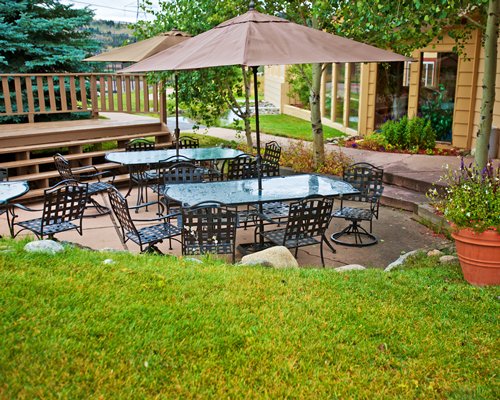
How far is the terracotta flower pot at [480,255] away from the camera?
16.4ft

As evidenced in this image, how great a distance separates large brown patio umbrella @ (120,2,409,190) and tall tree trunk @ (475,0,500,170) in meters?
1.56

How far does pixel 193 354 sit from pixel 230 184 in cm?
383

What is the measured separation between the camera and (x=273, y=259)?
5.48 m

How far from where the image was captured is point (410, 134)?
42.1 ft

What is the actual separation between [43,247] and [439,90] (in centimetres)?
1126

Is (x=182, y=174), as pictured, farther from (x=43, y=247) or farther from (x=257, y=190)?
(x=43, y=247)

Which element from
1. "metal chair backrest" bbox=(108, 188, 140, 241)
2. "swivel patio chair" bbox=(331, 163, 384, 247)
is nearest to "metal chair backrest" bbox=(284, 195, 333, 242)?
"swivel patio chair" bbox=(331, 163, 384, 247)

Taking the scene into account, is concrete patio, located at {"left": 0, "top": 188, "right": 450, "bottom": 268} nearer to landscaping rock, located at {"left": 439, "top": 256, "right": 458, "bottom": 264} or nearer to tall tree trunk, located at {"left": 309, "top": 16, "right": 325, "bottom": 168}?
landscaping rock, located at {"left": 439, "top": 256, "right": 458, "bottom": 264}

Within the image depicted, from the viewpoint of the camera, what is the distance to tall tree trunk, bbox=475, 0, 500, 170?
22.8 ft

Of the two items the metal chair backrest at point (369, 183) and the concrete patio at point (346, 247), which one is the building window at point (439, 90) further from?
the metal chair backrest at point (369, 183)

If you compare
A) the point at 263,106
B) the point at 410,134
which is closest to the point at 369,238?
the point at 410,134

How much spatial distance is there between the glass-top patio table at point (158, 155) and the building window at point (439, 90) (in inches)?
250

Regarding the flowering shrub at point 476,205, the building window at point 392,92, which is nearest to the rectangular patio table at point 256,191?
the flowering shrub at point 476,205

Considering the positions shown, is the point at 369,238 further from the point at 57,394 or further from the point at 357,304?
Answer: the point at 57,394
